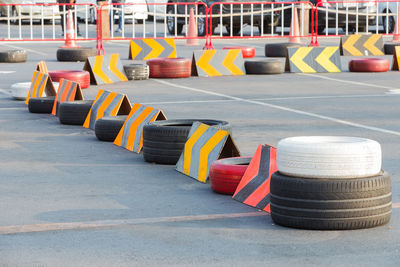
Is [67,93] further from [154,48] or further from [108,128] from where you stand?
[154,48]

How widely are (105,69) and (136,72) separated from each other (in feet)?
2.75

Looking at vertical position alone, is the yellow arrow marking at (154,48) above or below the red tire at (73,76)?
above

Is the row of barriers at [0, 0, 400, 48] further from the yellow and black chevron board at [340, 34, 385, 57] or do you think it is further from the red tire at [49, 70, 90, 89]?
the red tire at [49, 70, 90, 89]

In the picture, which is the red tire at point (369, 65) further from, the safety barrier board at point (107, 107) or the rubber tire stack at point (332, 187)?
the rubber tire stack at point (332, 187)

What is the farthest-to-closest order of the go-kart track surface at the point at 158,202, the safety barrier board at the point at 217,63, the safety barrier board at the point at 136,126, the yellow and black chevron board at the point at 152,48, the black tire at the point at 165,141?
the yellow and black chevron board at the point at 152,48 < the safety barrier board at the point at 217,63 < the safety barrier board at the point at 136,126 < the black tire at the point at 165,141 < the go-kart track surface at the point at 158,202

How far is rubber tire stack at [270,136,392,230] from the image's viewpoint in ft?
18.5

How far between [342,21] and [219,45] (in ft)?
14.4

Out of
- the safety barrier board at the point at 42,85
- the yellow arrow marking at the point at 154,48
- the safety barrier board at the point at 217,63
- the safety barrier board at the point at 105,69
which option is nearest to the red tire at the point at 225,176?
the safety barrier board at the point at 42,85

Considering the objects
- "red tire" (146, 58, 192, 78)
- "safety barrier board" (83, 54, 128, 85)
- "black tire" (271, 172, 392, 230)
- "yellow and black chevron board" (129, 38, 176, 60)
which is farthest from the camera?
"yellow and black chevron board" (129, 38, 176, 60)

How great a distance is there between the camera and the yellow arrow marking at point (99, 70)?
1617 centimetres

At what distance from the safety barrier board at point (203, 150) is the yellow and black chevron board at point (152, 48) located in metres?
12.5

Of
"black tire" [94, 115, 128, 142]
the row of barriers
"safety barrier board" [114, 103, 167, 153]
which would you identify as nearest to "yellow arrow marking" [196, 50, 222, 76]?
the row of barriers

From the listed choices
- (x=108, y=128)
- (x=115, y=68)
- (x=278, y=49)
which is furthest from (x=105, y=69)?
(x=278, y=49)

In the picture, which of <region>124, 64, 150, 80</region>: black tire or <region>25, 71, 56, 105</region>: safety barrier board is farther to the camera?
<region>124, 64, 150, 80</region>: black tire
